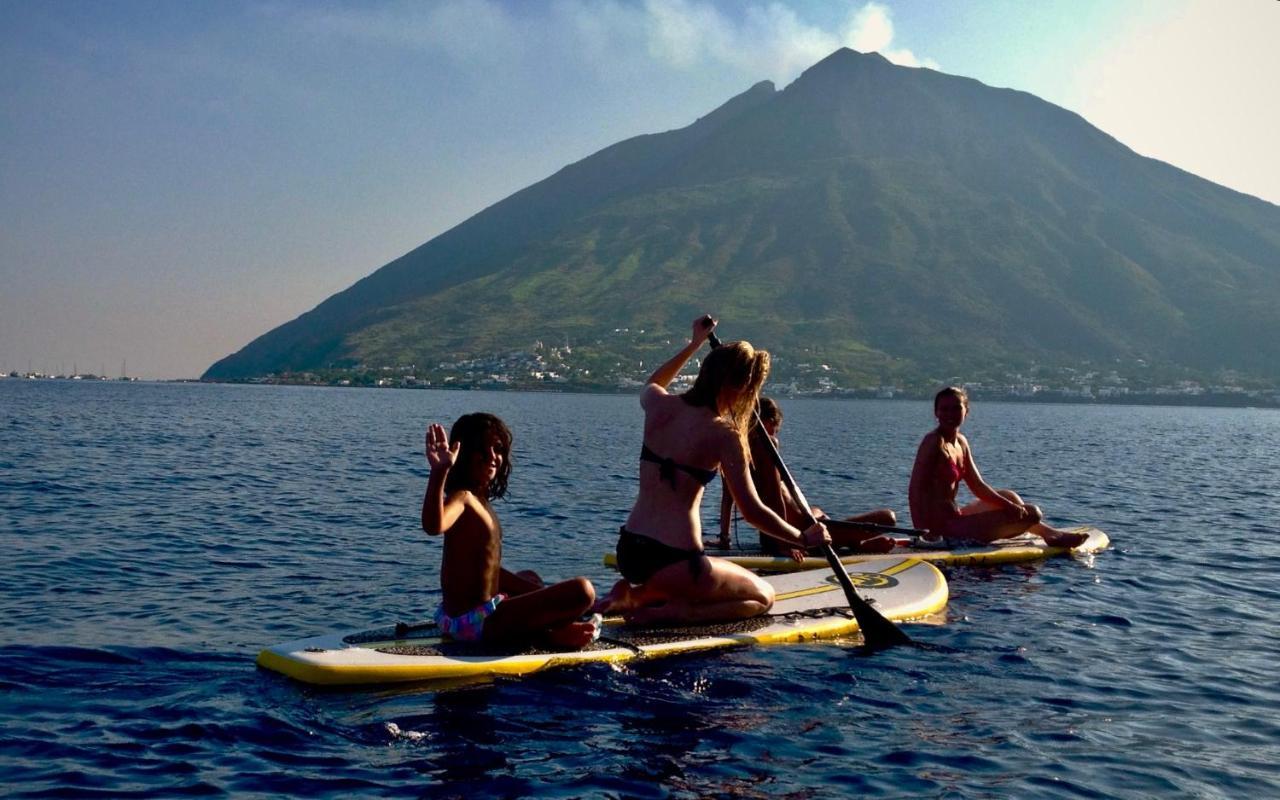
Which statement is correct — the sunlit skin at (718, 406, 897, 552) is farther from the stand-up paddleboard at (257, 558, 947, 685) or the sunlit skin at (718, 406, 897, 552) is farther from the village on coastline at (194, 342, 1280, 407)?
the village on coastline at (194, 342, 1280, 407)

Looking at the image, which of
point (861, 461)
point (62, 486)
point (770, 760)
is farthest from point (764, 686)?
point (861, 461)

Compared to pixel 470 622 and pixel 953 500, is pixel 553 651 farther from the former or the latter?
pixel 953 500

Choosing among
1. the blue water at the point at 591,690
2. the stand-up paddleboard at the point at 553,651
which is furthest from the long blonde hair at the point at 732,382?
the blue water at the point at 591,690

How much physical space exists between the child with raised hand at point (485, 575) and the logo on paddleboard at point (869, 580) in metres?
4.69

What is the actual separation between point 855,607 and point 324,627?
6.06m

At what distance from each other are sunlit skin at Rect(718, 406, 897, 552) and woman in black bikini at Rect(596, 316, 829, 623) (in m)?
1.92

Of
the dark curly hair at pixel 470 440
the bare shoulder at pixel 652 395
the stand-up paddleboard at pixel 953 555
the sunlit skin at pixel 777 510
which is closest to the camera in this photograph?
the dark curly hair at pixel 470 440

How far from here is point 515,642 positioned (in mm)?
9844

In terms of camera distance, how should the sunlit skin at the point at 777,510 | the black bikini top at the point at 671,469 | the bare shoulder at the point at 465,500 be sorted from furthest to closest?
the sunlit skin at the point at 777,510, the black bikini top at the point at 671,469, the bare shoulder at the point at 465,500

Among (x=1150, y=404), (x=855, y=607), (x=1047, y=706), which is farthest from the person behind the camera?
(x=1150, y=404)

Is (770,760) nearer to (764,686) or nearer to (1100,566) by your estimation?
(764,686)

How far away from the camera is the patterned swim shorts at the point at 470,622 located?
973cm

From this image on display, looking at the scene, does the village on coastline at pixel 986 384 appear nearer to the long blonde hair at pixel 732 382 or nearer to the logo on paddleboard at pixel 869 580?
the logo on paddleboard at pixel 869 580

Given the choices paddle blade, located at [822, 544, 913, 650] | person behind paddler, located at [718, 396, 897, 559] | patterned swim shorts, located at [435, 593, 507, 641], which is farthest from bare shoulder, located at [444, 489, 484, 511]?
paddle blade, located at [822, 544, 913, 650]
